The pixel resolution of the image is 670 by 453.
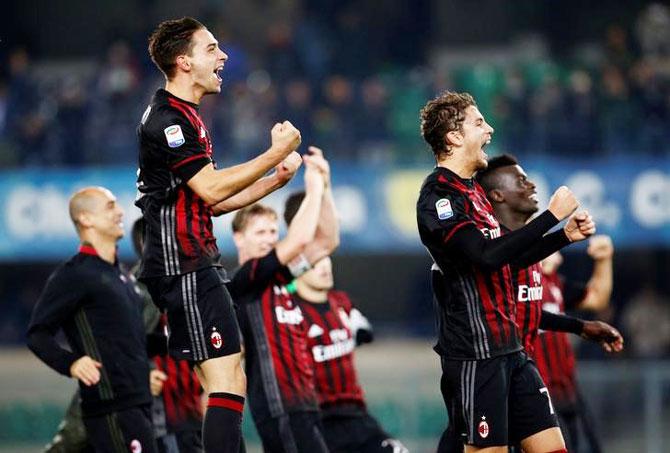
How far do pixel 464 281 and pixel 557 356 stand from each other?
2939 mm

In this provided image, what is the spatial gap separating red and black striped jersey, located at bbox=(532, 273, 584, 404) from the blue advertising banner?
7299 mm

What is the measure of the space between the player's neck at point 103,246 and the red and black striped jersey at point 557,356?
305 centimetres

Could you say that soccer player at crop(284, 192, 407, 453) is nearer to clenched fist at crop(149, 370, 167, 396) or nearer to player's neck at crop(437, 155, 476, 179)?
clenched fist at crop(149, 370, 167, 396)

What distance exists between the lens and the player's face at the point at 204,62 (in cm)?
638

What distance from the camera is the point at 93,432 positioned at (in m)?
7.37

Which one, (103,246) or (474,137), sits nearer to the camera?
(474,137)

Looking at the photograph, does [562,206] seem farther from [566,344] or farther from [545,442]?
[566,344]

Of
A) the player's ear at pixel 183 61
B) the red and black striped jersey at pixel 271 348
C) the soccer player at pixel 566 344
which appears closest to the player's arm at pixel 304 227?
the red and black striped jersey at pixel 271 348

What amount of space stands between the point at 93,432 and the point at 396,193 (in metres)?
9.90

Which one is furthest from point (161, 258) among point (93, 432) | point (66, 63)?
point (66, 63)

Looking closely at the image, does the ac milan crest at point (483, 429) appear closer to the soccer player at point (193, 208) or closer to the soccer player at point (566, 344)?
the soccer player at point (193, 208)

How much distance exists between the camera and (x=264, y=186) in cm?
656

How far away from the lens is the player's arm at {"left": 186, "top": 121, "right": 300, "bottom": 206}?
6.03m

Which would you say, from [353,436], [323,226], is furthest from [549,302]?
[323,226]
